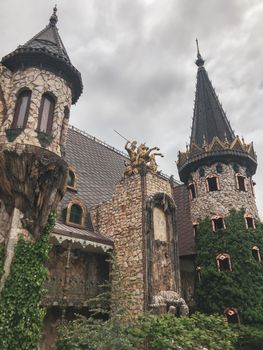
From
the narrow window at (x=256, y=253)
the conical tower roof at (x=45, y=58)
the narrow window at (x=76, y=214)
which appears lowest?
the narrow window at (x=256, y=253)

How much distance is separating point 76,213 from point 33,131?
571 cm

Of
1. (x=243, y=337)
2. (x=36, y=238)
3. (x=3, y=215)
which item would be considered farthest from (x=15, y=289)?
(x=243, y=337)

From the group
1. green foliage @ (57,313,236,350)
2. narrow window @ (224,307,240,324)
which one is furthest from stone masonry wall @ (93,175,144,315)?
narrow window @ (224,307,240,324)

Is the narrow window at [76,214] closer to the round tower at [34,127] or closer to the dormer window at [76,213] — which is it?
the dormer window at [76,213]

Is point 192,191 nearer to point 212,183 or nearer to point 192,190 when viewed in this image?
point 192,190

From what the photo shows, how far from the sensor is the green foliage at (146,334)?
9.97 m

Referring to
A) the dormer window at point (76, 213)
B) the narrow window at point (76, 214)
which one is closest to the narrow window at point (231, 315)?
the dormer window at point (76, 213)

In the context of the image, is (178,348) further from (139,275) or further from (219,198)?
(219,198)

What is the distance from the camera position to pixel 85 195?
60.2ft

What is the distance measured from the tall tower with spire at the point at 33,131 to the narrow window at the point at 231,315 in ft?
35.5

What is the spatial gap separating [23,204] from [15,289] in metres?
2.61

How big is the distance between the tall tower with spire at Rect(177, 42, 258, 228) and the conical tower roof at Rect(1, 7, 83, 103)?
33.2ft

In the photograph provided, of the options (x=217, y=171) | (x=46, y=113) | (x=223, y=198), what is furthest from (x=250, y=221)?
(x=46, y=113)

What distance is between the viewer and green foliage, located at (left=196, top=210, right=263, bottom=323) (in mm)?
16891
